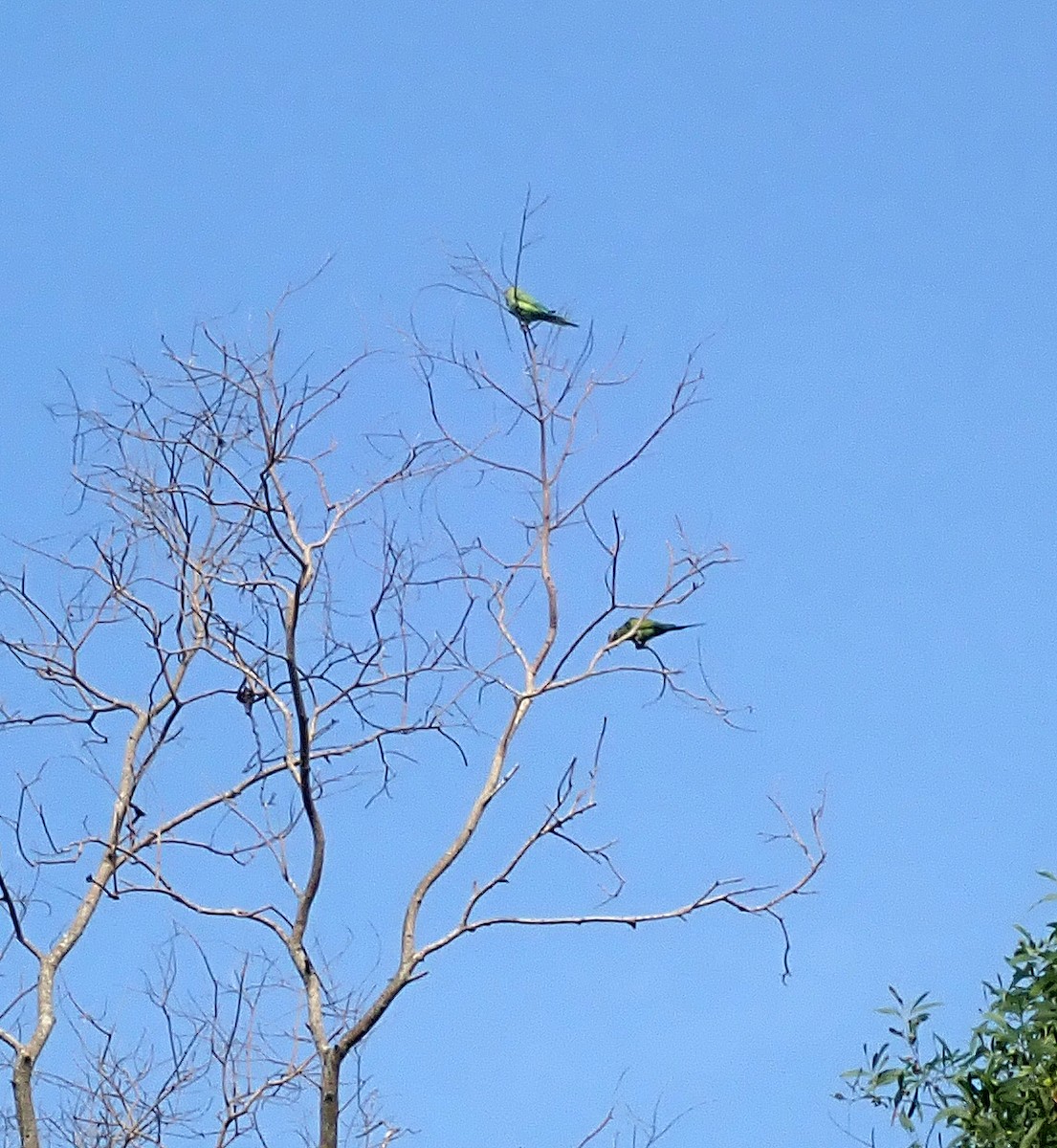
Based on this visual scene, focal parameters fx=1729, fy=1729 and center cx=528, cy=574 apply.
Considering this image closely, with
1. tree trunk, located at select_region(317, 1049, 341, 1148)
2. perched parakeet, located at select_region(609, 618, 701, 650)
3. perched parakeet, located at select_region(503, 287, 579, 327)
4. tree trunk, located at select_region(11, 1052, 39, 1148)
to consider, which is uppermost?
perched parakeet, located at select_region(503, 287, 579, 327)

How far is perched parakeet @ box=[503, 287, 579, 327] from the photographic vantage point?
18.6ft

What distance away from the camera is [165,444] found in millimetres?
5504

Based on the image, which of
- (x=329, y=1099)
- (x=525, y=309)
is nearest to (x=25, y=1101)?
(x=329, y=1099)

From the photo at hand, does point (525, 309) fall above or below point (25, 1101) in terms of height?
above

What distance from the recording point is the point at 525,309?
573 centimetres

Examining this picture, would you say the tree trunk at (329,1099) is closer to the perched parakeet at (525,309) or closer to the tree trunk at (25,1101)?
the tree trunk at (25,1101)

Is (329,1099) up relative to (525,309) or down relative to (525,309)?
down

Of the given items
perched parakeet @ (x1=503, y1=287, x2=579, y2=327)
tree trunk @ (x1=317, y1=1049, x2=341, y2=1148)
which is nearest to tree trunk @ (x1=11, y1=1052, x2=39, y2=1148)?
Answer: tree trunk @ (x1=317, y1=1049, x2=341, y2=1148)

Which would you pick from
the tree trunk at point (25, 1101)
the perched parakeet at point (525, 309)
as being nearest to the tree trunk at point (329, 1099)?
the tree trunk at point (25, 1101)

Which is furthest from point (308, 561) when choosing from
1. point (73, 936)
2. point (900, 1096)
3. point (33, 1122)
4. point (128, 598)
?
point (900, 1096)

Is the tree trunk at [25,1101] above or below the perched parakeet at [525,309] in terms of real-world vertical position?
below

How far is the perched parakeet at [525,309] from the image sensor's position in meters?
5.66

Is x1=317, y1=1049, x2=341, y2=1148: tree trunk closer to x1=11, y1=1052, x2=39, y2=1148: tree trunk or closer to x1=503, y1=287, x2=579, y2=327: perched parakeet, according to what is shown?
x1=11, y1=1052, x2=39, y2=1148: tree trunk

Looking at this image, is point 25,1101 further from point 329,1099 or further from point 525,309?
point 525,309
